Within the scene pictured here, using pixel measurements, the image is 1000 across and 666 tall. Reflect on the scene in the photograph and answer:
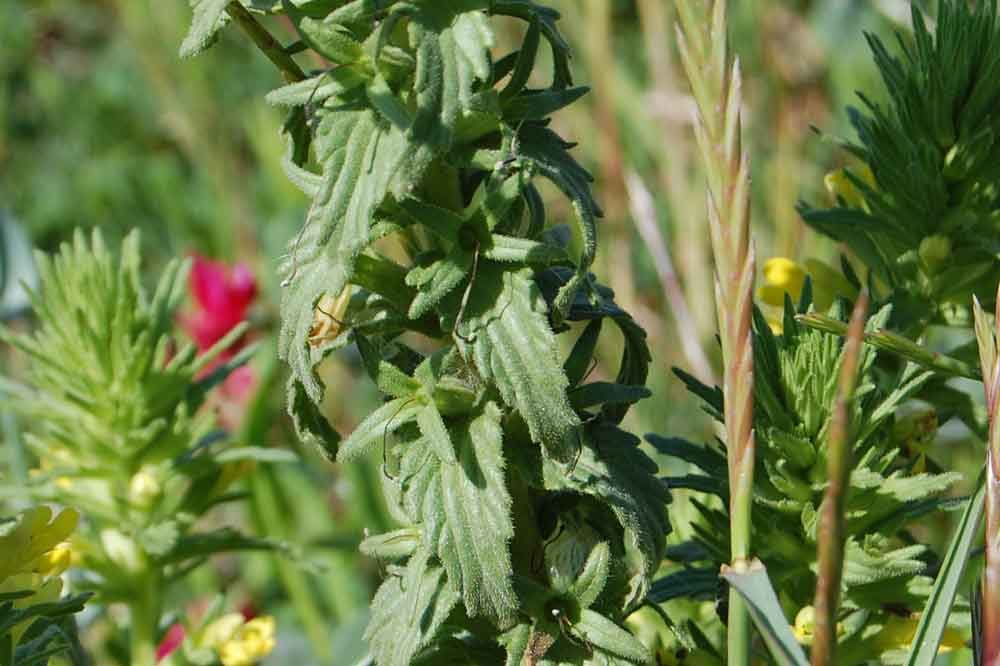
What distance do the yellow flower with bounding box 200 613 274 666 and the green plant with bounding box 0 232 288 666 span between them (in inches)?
1.8

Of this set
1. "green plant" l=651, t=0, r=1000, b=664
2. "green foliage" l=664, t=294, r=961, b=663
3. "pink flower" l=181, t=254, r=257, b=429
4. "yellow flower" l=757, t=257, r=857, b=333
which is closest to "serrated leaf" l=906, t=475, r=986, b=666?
"green plant" l=651, t=0, r=1000, b=664

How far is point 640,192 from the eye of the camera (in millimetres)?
1460

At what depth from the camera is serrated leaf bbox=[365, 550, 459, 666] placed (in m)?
0.60

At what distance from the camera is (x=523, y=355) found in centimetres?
57

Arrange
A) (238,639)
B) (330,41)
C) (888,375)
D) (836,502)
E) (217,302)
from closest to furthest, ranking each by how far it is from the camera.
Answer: (836,502)
(330,41)
(888,375)
(238,639)
(217,302)

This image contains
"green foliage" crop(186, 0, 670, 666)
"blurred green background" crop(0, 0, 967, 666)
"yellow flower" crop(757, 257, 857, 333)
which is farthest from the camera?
"blurred green background" crop(0, 0, 967, 666)

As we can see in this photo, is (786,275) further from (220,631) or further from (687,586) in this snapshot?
(220,631)

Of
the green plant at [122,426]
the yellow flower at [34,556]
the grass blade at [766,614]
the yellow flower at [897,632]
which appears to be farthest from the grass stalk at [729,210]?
the green plant at [122,426]

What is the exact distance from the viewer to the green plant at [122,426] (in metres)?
0.91

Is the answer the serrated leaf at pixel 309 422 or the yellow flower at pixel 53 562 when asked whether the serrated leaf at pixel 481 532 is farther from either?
A: the yellow flower at pixel 53 562

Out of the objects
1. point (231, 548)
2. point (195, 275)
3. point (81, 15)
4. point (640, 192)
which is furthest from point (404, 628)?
point (81, 15)

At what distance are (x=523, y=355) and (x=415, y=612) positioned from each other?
0.46 ft

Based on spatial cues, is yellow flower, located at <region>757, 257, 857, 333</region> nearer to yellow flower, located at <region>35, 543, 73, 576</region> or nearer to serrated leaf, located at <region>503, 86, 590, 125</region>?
serrated leaf, located at <region>503, 86, 590, 125</region>

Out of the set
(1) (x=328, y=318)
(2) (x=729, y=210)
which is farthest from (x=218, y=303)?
(2) (x=729, y=210)
